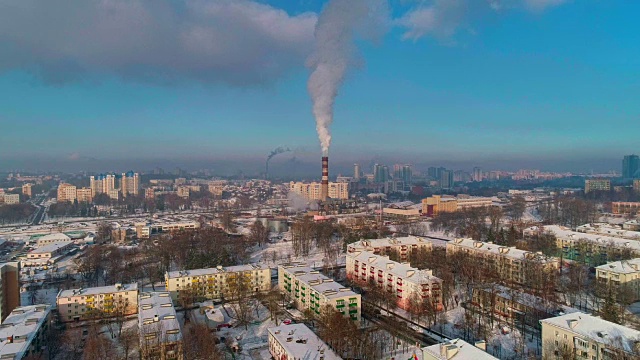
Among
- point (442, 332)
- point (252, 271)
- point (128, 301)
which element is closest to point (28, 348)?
point (128, 301)

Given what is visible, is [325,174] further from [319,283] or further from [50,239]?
[319,283]

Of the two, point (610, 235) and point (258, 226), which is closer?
point (610, 235)

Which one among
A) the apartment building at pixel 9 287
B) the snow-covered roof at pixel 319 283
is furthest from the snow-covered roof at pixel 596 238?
the apartment building at pixel 9 287

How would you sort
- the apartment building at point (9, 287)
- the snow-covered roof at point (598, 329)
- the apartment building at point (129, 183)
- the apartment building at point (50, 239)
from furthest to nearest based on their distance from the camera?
the apartment building at point (129, 183) < the apartment building at point (50, 239) < the apartment building at point (9, 287) < the snow-covered roof at point (598, 329)

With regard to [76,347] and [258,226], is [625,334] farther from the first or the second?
[258,226]

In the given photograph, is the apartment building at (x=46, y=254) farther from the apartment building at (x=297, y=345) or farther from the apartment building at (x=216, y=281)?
the apartment building at (x=297, y=345)

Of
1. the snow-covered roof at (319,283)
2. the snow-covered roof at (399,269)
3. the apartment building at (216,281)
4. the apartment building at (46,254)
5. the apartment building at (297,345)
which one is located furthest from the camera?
the apartment building at (46,254)
